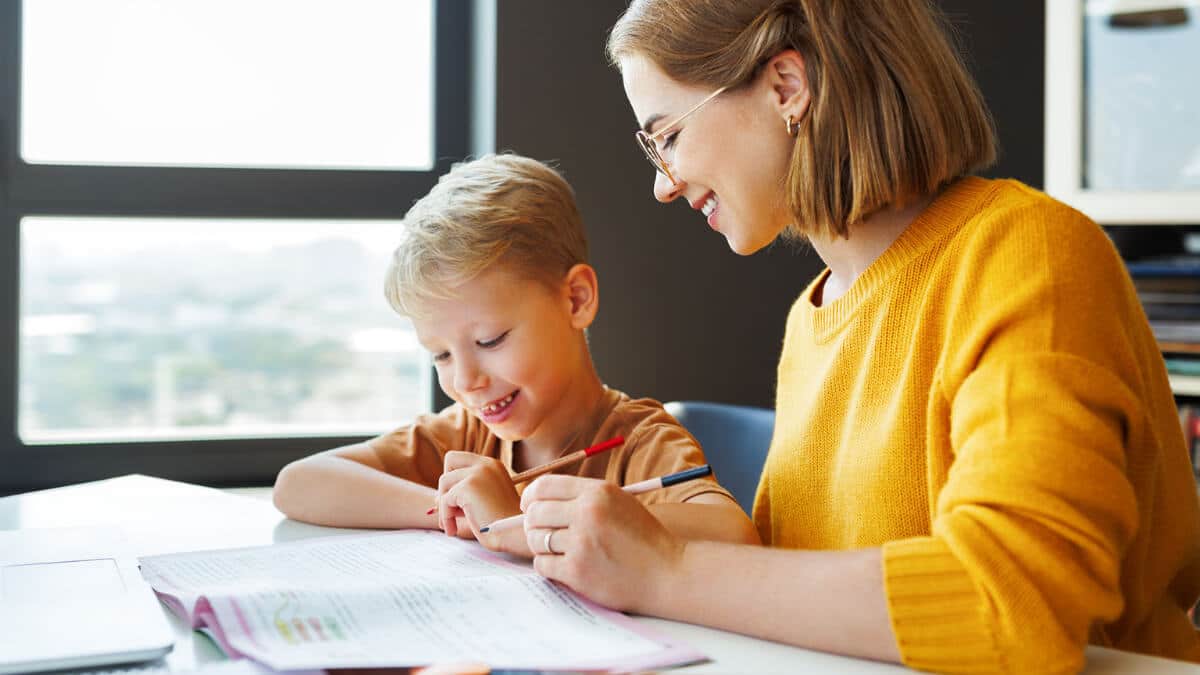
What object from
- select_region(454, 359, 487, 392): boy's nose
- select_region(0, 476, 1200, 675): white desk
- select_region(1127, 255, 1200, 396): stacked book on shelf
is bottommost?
select_region(0, 476, 1200, 675): white desk

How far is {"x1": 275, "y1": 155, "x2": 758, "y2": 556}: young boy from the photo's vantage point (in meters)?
1.36

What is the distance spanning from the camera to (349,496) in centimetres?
136

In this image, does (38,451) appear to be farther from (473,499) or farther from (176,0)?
(473,499)

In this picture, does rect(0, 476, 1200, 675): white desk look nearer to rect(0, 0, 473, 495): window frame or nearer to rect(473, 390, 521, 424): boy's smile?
rect(473, 390, 521, 424): boy's smile

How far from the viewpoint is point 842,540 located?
113cm

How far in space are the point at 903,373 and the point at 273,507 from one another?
2.73 feet

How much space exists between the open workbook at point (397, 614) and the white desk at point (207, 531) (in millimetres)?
27

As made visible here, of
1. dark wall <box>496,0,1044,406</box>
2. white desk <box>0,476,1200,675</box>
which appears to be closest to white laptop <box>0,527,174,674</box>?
white desk <box>0,476,1200,675</box>

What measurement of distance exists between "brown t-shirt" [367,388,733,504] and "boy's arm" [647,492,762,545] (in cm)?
5

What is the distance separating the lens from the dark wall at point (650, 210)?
2291 millimetres

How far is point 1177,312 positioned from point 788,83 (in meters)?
1.41

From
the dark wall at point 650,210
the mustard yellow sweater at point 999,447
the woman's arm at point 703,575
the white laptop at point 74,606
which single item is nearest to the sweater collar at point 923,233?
the mustard yellow sweater at point 999,447

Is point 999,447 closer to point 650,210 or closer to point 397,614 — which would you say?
point 397,614

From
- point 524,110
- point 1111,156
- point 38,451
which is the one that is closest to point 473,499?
point 524,110
